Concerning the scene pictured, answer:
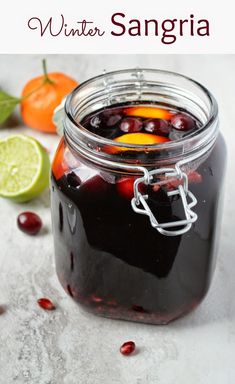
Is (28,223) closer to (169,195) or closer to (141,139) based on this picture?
(141,139)

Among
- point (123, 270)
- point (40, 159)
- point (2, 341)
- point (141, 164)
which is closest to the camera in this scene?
point (141, 164)

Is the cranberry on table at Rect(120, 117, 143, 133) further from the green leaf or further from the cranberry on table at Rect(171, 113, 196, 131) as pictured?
the green leaf

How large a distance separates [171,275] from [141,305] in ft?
0.39

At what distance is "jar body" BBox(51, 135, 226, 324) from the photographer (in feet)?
4.91

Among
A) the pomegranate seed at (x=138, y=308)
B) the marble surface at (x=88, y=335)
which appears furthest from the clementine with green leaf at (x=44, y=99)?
the pomegranate seed at (x=138, y=308)

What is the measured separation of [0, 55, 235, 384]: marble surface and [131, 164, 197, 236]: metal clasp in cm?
36

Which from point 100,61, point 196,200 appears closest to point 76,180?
point 196,200

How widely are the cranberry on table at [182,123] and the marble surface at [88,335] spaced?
466mm

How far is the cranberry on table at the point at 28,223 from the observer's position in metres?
2.03

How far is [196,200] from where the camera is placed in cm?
148

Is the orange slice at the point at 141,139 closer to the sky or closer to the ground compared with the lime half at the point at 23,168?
closer to the sky

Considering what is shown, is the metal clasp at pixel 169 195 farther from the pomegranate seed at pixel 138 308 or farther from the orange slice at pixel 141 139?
the pomegranate seed at pixel 138 308

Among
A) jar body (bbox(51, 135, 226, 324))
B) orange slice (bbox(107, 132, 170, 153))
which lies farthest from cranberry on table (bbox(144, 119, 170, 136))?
jar body (bbox(51, 135, 226, 324))

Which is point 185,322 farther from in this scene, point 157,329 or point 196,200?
point 196,200
